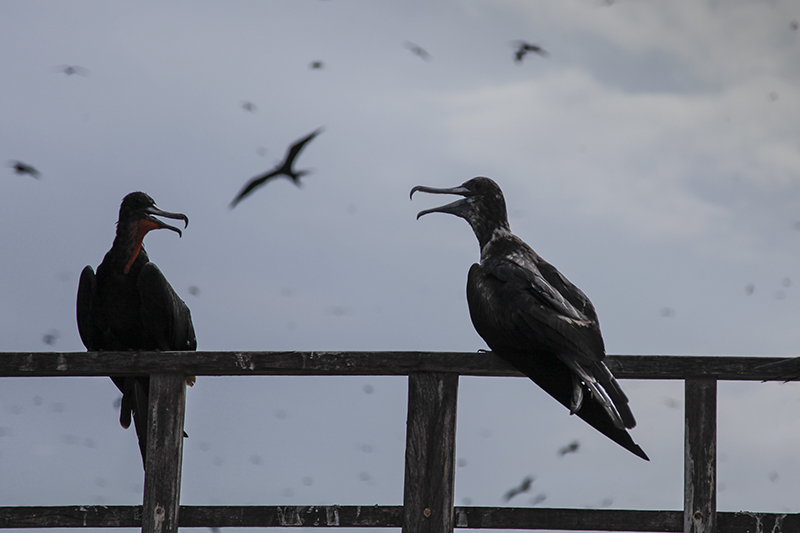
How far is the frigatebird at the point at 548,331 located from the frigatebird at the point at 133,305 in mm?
2853

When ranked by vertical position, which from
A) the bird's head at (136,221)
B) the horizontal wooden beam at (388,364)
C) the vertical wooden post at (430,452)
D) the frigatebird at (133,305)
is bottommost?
the vertical wooden post at (430,452)

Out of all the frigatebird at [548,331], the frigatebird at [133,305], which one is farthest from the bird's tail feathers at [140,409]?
the frigatebird at [548,331]

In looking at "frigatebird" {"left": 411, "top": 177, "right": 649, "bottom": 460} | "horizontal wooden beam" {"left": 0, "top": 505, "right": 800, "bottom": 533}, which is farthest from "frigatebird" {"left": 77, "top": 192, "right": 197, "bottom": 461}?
"frigatebird" {"left": 411, "top": 177, "right": 649, "bottom": 460}

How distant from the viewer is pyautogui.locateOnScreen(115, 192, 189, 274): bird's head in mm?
8320

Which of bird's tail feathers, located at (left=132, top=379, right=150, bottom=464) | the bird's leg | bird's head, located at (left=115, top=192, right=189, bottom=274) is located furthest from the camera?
bird's head, located at (left=115, top=192, right=189, bottom=274)

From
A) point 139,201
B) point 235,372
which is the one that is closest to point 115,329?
point 139,201

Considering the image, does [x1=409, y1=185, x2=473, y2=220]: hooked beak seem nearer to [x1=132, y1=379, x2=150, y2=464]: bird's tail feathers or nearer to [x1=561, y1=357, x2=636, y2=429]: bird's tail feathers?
[x1=561, y1=357, x2=636, y2=429]: bird's tail feathers

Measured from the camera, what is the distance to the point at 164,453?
580 cm

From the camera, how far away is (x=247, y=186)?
279 inches

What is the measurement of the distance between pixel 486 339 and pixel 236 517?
2020mm

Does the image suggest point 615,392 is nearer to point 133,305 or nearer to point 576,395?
point 576,395

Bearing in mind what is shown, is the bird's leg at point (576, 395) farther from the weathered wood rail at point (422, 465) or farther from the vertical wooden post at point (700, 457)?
the vertical wooden post at point (700, 457)

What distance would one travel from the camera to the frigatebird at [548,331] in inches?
220

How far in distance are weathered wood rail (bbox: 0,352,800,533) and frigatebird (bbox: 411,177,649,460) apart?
0.18 meters
